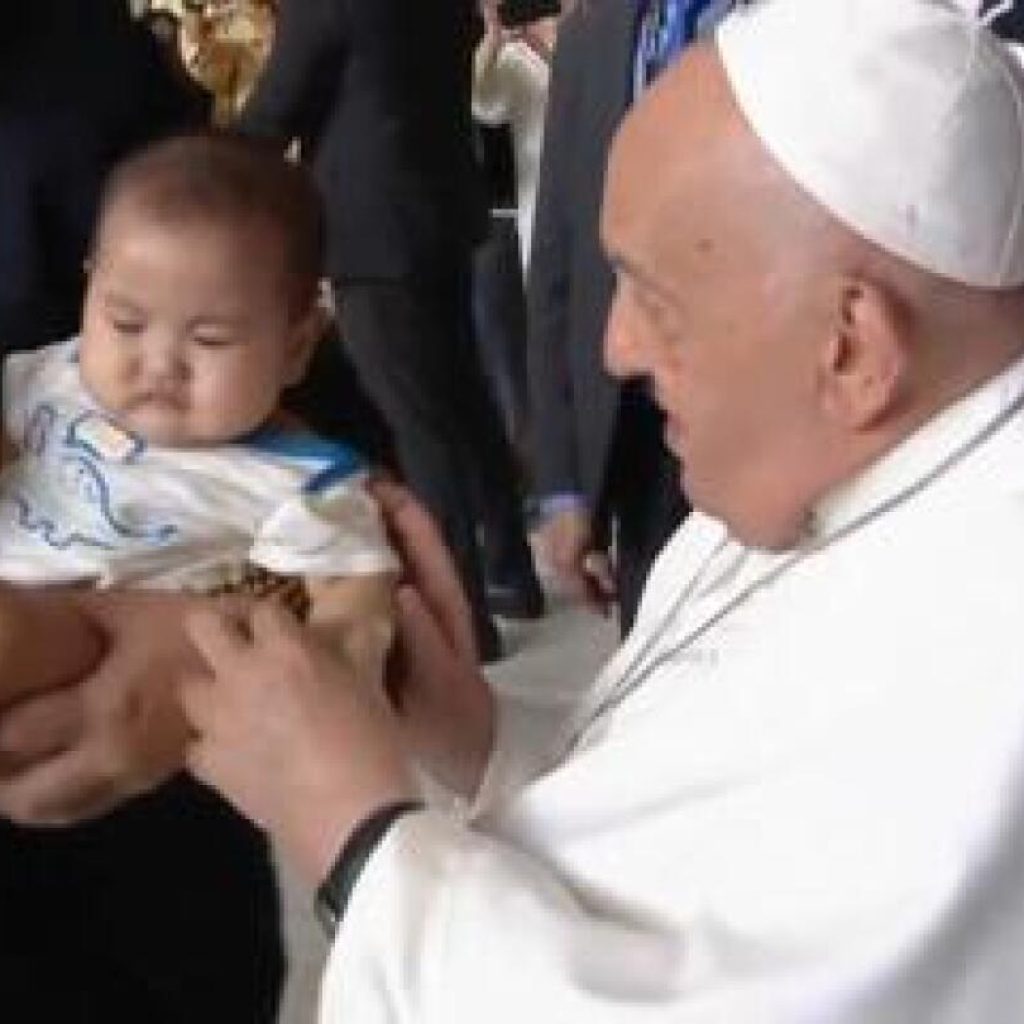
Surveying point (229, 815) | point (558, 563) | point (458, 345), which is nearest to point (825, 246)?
point (229, 815)

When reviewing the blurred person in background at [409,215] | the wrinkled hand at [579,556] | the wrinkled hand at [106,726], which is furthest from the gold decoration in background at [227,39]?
the wrinkled hand at [106,726]

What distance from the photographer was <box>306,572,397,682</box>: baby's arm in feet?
4.94

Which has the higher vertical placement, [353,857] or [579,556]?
[353,857]

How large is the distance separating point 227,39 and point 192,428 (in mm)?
2906

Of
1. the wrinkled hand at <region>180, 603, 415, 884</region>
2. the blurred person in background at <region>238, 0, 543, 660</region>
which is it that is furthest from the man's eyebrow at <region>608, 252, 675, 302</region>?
the blurred person in background at <region>238, 0, 543, 660</region>

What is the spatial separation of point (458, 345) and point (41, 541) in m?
2.60

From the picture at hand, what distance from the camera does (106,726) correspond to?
1.36 m

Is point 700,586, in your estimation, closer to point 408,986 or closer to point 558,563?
point 408,986

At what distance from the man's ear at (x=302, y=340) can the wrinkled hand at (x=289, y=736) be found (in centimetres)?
→ 23

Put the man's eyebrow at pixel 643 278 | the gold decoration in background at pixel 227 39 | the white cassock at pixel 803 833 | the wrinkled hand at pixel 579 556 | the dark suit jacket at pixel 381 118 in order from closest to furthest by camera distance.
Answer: the white cassock at pixel 803 833 < the man's eyebrow at pixel 643 278 < the wrinkled hand at pixel 579 556 < the dark suit jacket at pixel 381 118 < the gold decoration in background at pixel 227 39

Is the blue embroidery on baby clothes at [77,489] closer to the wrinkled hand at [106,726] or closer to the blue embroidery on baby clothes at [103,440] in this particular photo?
the blue embroidery on baby clothes at [103,440]

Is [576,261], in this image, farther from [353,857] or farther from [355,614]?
[353,857]

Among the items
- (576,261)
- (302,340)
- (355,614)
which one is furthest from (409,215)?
(355,614)

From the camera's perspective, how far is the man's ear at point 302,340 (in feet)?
5.20
